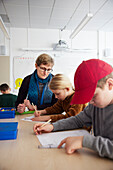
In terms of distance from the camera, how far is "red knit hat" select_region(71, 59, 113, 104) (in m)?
0.73

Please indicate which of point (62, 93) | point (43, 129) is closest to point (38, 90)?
point (62, 93)

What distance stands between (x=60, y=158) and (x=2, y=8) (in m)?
3.54

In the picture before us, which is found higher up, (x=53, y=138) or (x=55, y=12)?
(x=55, y=12)

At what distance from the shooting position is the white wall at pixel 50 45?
4.64 m

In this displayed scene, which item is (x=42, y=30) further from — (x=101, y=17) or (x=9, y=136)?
(x=9, y=136)

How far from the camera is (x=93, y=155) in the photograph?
2.42 feet

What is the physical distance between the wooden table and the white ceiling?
3.05 meters

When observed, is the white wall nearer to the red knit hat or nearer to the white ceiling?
the white ceiling

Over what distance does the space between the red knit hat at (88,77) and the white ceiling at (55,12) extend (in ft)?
9.34

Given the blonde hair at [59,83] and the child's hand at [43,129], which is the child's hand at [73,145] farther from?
the blonde hair at [59,83]

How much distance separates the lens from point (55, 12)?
145 inches

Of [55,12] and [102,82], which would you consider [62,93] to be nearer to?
[102,82]

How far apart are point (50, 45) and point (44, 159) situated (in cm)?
429

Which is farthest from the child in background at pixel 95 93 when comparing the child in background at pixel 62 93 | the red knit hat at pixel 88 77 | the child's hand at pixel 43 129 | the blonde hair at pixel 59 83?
the blonde hair at pixel 59 83
